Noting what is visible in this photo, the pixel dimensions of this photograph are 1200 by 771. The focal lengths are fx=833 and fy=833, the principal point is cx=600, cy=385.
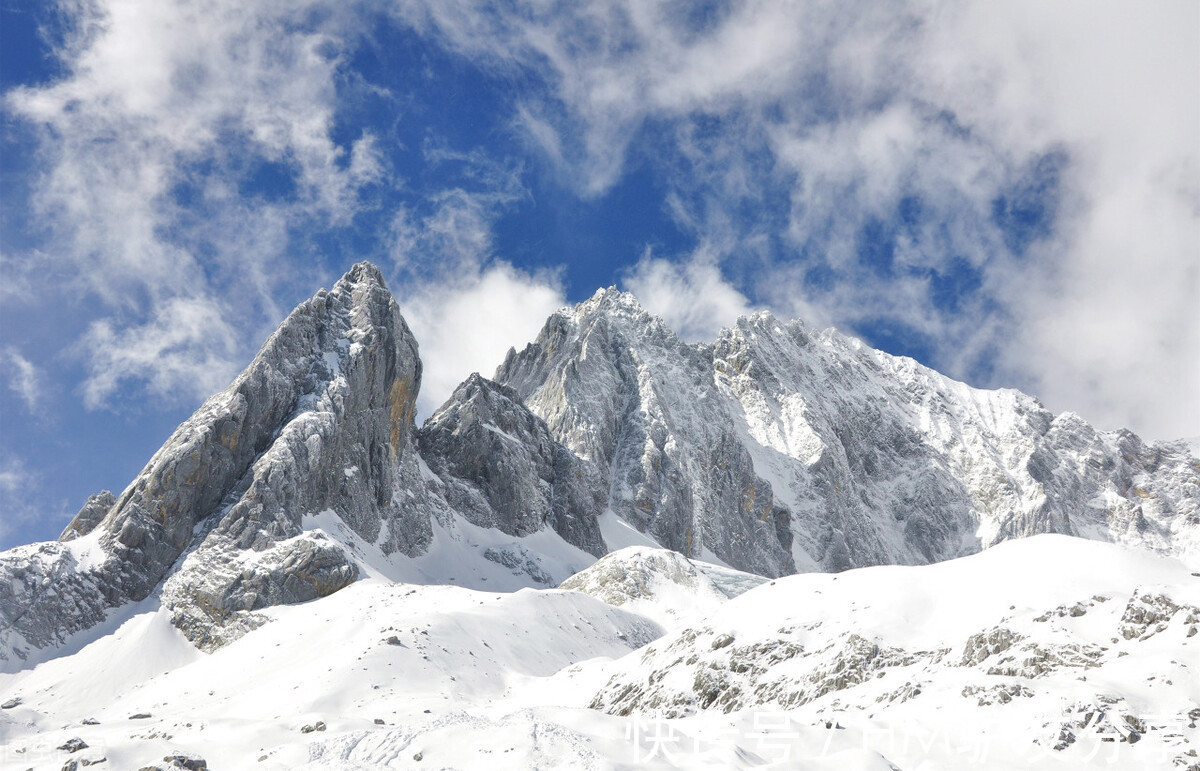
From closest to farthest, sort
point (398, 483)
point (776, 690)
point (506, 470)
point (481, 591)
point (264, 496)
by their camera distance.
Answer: point (776, 690), point (481, 591), point (264, 496), point (398, 483), point (506, 470)

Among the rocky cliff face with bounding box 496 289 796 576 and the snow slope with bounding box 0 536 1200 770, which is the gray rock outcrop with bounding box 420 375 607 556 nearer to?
the rocky cliff face with bounding box 496 289 796 576

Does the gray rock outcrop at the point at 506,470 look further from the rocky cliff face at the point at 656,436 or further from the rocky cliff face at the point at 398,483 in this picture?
the rocky cliff face at the point at 656,436

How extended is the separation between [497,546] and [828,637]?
269ft

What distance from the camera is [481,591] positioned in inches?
3285

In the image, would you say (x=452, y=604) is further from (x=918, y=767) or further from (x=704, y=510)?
(x=704, y=510)

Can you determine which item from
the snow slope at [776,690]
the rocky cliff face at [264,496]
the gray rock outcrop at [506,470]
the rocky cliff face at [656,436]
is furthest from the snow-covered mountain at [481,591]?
the rocky cliff face at [656,436]

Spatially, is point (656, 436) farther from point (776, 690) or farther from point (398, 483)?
point (776, 690)

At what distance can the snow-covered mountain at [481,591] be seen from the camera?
27625 mm

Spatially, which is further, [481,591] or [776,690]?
[481,591]

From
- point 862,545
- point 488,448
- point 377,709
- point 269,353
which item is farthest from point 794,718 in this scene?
point 862,545

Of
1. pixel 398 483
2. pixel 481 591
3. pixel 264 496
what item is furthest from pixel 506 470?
pixel 264 496

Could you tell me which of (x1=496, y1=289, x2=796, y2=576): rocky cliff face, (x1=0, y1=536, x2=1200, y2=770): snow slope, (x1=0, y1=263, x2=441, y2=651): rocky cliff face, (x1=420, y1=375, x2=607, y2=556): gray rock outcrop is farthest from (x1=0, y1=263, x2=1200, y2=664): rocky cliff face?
(x1=0, y1=536, x2=1200, y2=770): snow slope

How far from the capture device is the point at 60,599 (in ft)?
241

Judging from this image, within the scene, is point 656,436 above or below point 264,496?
above
